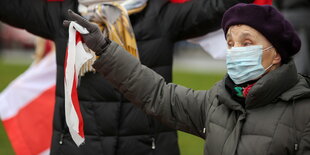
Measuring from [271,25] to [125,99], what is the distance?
1.19 meters

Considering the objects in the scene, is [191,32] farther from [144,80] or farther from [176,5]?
[144,80]

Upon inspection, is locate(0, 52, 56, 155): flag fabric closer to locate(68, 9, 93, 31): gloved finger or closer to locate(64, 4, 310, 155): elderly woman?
locate(64, 4, 310, 155): elderly woman

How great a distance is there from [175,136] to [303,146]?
1315 mm

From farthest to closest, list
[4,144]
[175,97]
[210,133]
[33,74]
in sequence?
[4,144], [33,74], [175,97], [210,133]

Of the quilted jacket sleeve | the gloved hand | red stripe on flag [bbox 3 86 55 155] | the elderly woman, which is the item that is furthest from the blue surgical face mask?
red stripe on flag [bbox 3 86 55 155]

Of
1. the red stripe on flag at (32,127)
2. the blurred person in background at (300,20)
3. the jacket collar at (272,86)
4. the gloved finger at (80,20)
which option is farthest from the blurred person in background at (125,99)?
the blurred person in background at (300,20)

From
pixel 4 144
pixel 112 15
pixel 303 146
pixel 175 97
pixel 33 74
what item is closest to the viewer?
pixel 303 146

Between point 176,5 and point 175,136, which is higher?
point 176,5

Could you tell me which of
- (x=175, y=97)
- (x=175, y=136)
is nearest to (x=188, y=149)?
(x=175, y=136)

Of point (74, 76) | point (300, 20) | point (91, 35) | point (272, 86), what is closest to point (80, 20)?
point (91, 35)

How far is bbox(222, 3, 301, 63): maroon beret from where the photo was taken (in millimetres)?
2957

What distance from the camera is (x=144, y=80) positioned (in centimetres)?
328

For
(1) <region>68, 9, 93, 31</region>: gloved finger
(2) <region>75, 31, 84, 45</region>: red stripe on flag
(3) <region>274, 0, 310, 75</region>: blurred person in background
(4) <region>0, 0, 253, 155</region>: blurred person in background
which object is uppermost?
(1) <region>68, 9, 93, 31</region>: gloved finger

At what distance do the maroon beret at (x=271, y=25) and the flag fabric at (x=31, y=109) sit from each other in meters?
2.27
